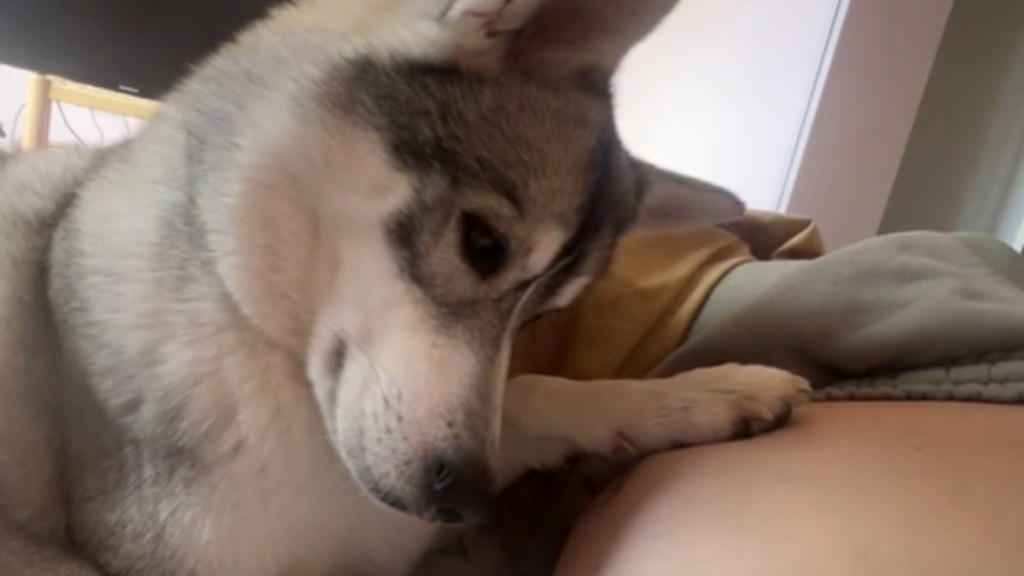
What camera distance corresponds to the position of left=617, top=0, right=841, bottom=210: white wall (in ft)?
9.93

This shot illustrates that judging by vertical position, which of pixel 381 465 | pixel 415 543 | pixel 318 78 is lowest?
pixel 415 543

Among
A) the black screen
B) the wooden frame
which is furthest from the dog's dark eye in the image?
the wooden frame

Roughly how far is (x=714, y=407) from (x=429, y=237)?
277 millimetres

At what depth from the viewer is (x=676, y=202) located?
3.92 ft

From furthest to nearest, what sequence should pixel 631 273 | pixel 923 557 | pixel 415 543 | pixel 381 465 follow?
1. pixel 631 273
2. pixel 415 543
3. pixel 381 465
4. pixel 923 557

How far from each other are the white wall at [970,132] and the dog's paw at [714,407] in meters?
2.48

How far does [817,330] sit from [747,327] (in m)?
0.08

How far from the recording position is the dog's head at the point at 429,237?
2.95 ft

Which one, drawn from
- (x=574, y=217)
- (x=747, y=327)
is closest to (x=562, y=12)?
(x=574, y=217)

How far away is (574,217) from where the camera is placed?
994mm

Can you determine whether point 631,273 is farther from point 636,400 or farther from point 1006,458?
point 1006,458

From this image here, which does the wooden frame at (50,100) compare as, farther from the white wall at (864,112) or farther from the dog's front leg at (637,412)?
the dog's front leg at (637,412)

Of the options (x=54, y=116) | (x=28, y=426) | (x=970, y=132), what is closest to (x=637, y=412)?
(x=28, y=426)

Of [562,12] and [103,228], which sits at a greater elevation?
[562,12]
